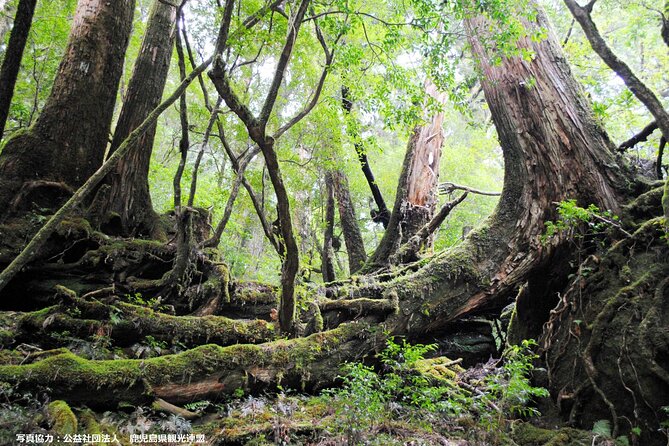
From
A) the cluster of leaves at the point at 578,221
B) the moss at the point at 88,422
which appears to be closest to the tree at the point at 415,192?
the cluster of leaves at the point at 578,221

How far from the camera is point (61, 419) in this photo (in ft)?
8.31

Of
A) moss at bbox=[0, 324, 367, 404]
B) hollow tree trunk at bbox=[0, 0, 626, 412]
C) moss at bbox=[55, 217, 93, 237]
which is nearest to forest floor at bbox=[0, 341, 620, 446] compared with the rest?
moss at bbox=[0, 324, 367, 404]

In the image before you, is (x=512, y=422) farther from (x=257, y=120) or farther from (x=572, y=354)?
(x=257, y=120)

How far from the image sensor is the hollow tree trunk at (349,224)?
29.3 ft

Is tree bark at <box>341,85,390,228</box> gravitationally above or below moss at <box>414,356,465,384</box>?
above

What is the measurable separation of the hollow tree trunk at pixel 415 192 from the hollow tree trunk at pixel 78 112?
4924 millimetres

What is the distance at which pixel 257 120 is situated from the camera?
3.38 metres

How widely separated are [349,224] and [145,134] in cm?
469

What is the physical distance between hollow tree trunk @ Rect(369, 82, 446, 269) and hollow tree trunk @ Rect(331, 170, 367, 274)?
120cm

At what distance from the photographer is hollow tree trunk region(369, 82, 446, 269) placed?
7.65m

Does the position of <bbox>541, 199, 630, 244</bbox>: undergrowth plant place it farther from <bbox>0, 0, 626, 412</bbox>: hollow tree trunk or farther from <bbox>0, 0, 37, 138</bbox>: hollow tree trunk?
<bbox>0, 0, 37, 138</bbox>: hollow tree trunk

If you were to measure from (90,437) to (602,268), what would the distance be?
505 cm

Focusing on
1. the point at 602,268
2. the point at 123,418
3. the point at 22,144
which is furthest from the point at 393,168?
the point at 123,418

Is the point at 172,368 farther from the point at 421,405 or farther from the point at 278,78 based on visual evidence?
the point at 278,78
